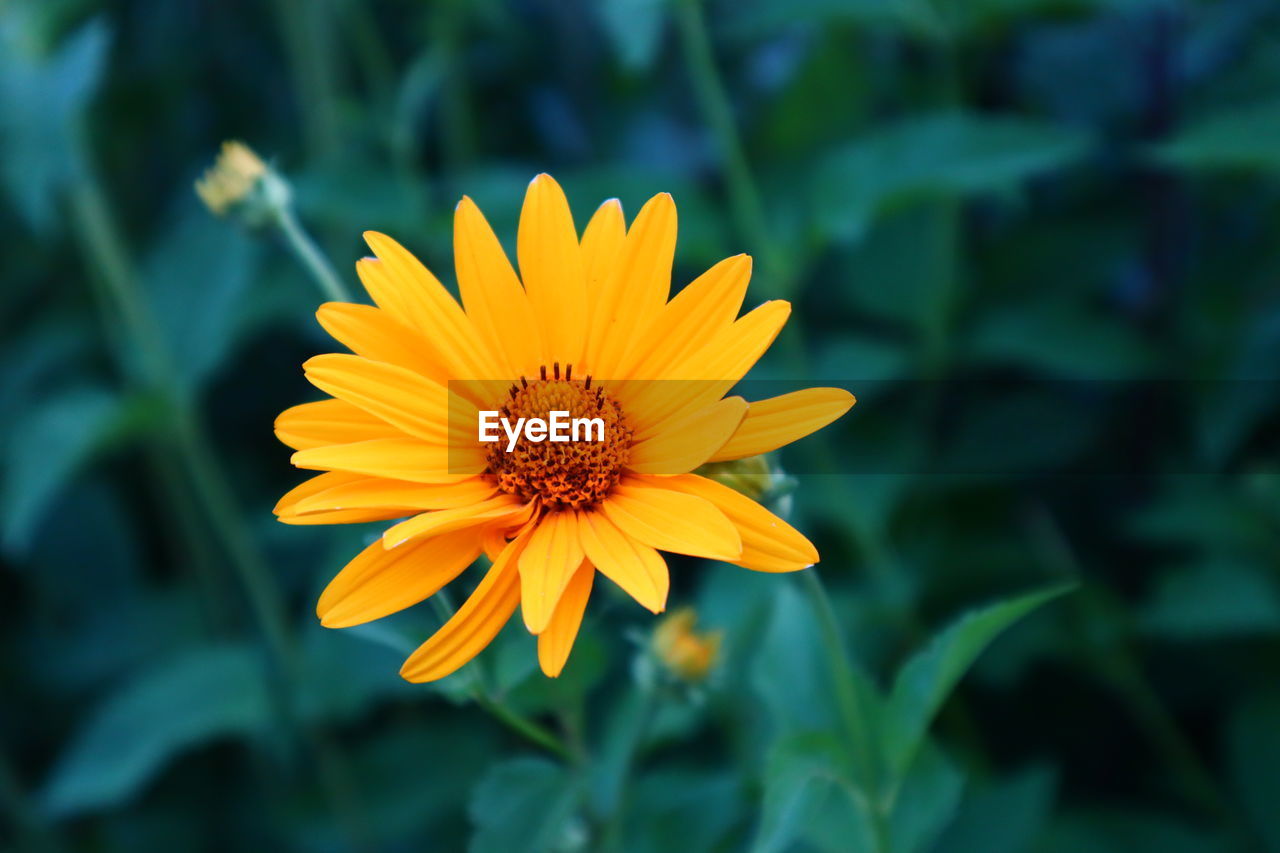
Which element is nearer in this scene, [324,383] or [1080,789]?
[324,383]

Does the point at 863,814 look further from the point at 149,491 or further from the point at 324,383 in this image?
the point at 149,491

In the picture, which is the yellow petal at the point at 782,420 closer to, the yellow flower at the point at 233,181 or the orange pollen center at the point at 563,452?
the orange pollen center at the point at 563,452

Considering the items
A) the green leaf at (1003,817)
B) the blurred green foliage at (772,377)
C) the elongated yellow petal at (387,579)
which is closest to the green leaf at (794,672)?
the blurred green foliage at (772,377)

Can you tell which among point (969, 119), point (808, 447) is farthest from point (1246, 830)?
point (969, 119)

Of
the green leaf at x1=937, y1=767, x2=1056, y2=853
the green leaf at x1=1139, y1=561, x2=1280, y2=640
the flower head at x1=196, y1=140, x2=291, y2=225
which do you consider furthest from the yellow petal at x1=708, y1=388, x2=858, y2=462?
the green leaf at x1=1139, y1=561, x2=1280, y2=640

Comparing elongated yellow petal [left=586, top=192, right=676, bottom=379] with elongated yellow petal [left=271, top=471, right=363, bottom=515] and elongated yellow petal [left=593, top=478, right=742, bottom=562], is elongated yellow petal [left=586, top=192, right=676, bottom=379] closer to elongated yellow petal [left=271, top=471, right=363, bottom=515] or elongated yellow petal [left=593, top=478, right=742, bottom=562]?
elongated yellow petal [left=593, top=478, right=742, bottom=562]

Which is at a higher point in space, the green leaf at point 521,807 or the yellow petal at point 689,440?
the yellow petal at point 689,440

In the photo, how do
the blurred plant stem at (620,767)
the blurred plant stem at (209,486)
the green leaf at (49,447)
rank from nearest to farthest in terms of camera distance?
the blurred plant stem at (620,767) → the green leaf at (49,447) → the blurred plant stem at (209,486)
